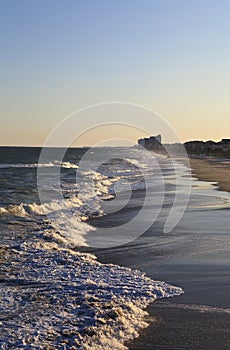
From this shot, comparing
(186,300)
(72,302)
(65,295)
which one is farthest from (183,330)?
(65,295)

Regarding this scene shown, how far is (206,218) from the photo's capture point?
16.3m

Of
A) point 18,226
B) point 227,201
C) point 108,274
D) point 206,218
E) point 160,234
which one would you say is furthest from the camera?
point 227,201

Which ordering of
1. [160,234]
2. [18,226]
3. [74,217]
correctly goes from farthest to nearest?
[74,217], [18,226], [160,234]

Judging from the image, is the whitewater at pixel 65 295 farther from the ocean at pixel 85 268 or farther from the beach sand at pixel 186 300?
the beach sand at pixel 186 300

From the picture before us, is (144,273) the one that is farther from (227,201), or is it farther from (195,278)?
(227,201)

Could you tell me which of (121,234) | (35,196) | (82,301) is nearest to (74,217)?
(121,234)

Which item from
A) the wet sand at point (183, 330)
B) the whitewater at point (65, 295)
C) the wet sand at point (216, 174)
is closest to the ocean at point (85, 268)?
the whitewater at point (65, 295)

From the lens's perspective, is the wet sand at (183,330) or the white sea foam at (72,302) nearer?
the wet sand at (183,330)

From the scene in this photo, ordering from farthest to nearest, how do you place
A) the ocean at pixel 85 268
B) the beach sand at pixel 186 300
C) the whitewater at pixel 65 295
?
1. the ocean at pixel 85 268
2. the whitewater at pixel 65 295
3. the beach sand at pixel 186 300

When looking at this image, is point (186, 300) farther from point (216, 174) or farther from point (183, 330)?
point (216, 174)

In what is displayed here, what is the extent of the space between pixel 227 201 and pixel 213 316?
50.5 feet

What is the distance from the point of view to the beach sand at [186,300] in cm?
585

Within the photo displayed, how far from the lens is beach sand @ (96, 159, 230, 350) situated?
19.2 feet

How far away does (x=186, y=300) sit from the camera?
7.45 meters
